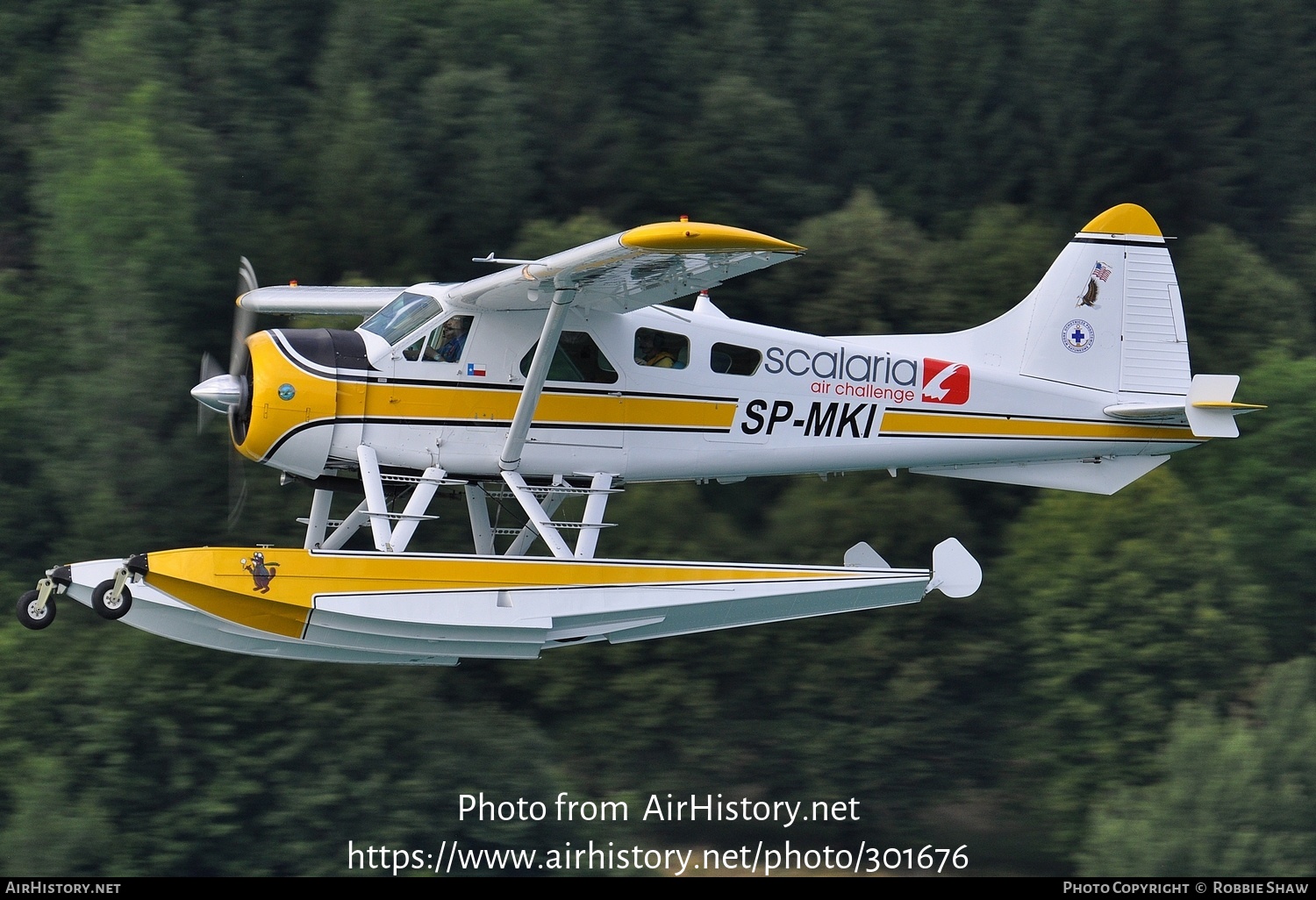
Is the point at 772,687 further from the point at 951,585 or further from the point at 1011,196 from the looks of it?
the point at 1011,196

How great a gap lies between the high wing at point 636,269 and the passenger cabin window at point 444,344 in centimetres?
18

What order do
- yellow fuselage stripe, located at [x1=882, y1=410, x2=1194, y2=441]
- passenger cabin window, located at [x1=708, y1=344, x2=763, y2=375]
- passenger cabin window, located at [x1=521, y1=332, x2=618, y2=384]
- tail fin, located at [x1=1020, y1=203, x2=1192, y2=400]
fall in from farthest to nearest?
tail fin, located at [x1=1020, y1=203, x2=1192, y2=400] → yellow fuselage stripe, located at [x1=882, y1=410, x2=1194, y2=441] → passenger cabin window, located at [x1=708, y1=344, x2=763, y2=375] → passenger cabin window, located at [x1=521, y1=332, x2=618, y2=384]

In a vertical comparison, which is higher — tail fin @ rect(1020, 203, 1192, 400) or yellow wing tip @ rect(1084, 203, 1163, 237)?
yellow wing tip @ rect(1084, 203, 1163, 237)

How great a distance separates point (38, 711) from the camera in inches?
823

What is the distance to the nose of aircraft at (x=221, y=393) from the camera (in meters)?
12.8

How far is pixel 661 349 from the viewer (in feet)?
44.6

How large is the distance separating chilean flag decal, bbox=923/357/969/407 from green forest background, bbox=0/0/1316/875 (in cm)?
740

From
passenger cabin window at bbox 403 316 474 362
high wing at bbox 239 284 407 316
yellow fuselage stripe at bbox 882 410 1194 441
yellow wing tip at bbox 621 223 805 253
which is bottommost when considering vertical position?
high wing at bbox 239 284 407 316

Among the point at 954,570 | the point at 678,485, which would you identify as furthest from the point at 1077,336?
the point at 678,485

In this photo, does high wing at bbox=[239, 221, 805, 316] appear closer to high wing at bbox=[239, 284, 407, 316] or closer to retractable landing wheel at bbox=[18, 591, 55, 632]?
high wing at bbox=[239, 284, 407, 316]

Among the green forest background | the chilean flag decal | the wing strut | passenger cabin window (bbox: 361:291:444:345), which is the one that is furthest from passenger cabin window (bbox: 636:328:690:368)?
the green forest background

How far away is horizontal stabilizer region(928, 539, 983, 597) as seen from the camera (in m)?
13.5
